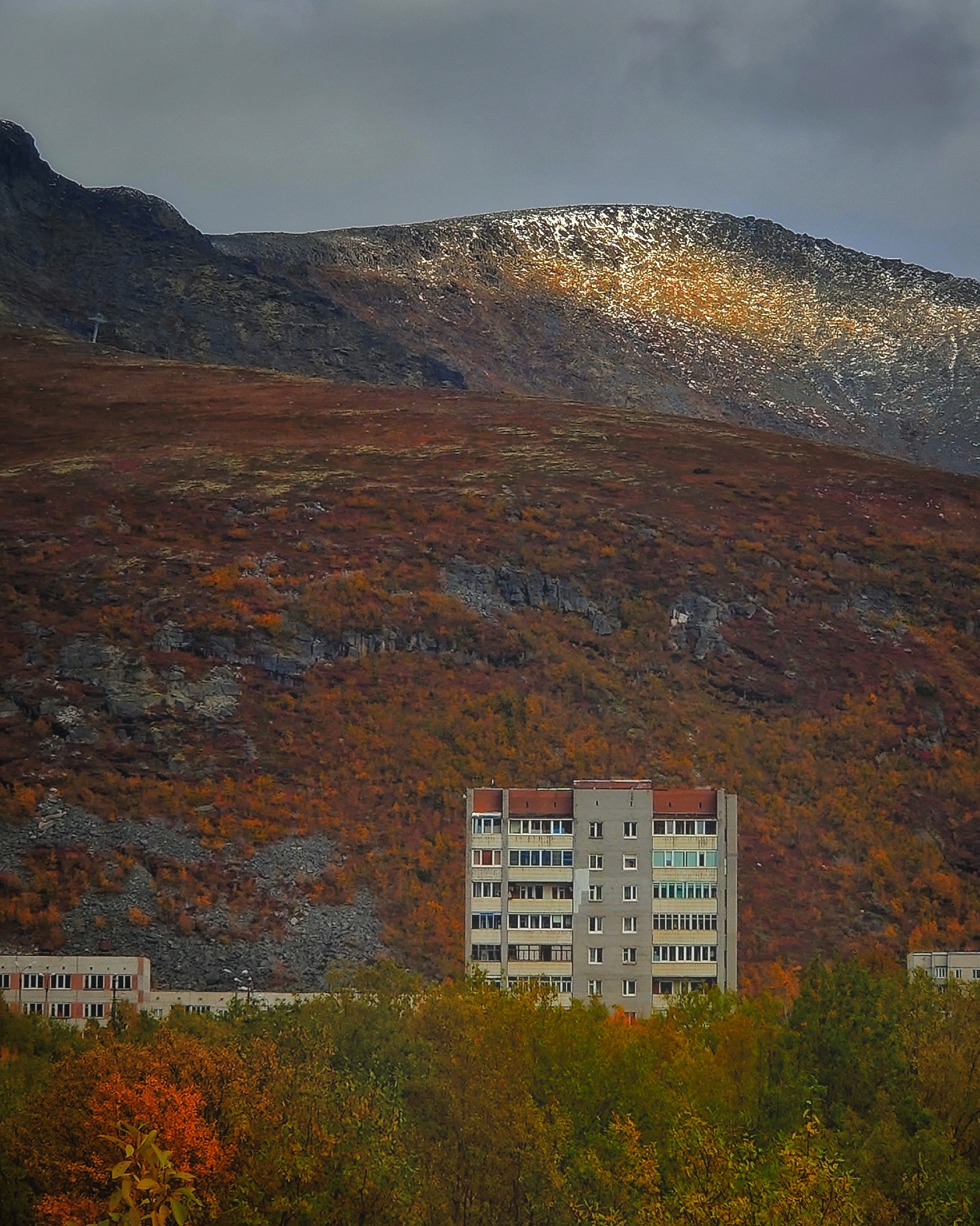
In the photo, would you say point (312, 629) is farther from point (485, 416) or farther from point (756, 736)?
point (485, 416)

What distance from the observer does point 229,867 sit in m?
108

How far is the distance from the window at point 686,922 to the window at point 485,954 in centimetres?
617

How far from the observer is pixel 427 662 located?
13150 centimetres

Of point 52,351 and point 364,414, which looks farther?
point 52,351

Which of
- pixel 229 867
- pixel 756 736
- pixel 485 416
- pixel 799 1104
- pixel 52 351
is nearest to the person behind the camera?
pixel 799 1104

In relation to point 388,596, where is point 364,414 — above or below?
above

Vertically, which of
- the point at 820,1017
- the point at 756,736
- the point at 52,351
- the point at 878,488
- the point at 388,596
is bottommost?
the point at 820,1017

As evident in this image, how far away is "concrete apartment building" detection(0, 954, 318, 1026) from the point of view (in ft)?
297

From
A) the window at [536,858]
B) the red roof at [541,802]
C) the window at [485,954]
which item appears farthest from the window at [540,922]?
the red roof at [541,802]

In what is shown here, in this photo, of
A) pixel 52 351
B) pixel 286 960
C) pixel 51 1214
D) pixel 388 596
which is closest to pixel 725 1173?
pixel 51 1214

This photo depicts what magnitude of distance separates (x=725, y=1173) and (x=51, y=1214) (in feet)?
42.2

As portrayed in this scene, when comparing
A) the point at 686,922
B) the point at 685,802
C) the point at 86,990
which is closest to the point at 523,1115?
the point at 686,922

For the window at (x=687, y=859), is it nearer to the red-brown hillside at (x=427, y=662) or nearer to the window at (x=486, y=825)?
the window at (x=486, y=825)

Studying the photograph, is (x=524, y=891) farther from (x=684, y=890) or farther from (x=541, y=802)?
(x=684, y=890)
